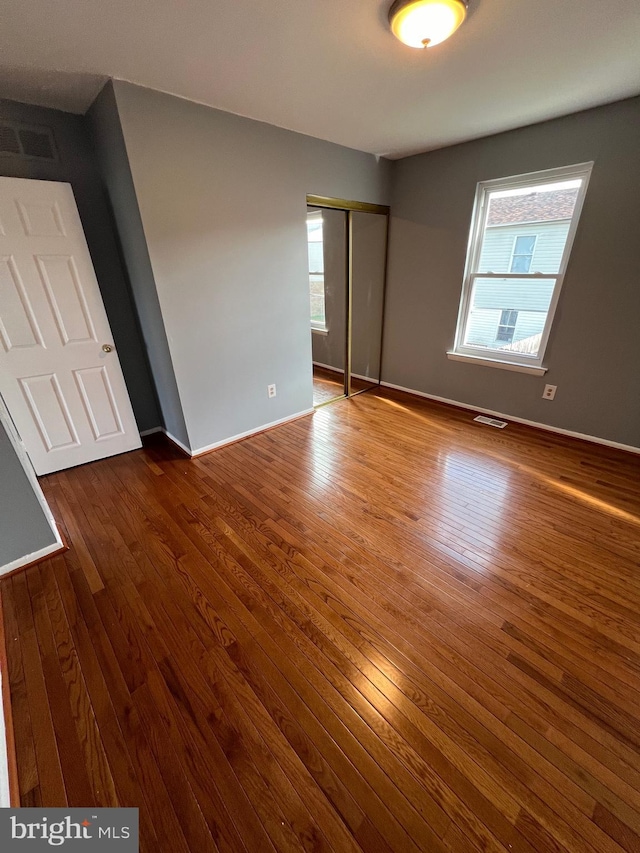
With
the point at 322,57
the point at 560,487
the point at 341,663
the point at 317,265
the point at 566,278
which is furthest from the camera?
the point at 317,265

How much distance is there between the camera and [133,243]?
2.33 metres

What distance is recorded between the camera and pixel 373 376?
442cm

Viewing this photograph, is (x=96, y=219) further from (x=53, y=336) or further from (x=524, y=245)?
(x=524, y=245)

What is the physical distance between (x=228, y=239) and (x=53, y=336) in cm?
146

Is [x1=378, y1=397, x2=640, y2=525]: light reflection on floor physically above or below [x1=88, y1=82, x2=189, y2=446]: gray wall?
below

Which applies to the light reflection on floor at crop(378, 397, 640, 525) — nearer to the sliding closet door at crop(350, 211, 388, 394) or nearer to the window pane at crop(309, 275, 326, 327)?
the sliding closet door at crop(350, 211, 388, 394)

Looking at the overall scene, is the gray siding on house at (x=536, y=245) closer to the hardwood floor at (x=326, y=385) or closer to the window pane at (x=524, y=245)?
the window pane at (x=524, y=245)

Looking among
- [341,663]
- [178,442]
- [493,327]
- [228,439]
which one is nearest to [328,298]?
Result: [493,327]

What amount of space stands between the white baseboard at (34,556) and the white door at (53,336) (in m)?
1.00

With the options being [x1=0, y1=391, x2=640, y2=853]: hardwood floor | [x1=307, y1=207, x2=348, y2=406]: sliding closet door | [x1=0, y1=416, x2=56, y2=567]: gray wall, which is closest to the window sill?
[x1=0, y1=391, x2=640, y2=853]: hardwood floor

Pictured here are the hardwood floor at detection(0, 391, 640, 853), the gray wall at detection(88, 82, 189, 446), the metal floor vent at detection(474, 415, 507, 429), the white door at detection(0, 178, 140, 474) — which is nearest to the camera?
the hardwood floor at detection(0, 391, 640, 853)

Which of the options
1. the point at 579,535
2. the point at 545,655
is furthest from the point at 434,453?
the point at 545,655

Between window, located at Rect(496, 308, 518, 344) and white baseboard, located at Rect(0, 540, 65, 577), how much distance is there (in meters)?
3.86

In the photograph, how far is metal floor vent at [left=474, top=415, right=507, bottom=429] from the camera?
323cm
